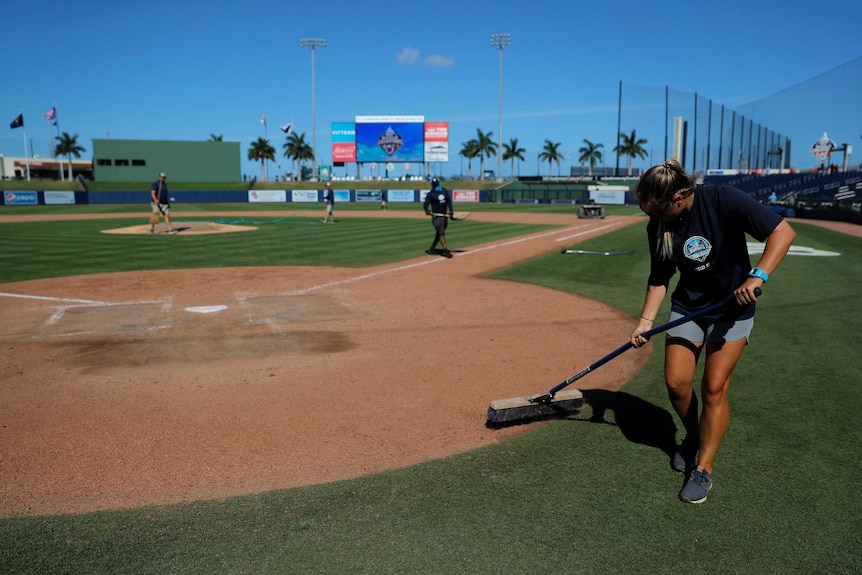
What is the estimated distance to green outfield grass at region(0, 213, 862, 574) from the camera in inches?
115

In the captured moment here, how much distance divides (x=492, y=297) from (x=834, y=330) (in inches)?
193

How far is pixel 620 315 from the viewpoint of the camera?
880 centimetres

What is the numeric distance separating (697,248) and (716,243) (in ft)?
0.35

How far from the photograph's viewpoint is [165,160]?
78.2 meters

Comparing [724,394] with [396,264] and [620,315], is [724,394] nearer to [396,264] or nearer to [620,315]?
[620,315]

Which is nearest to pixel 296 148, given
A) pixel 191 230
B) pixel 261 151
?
pixel 261 151

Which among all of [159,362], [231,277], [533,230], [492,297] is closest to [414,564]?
[159,362]

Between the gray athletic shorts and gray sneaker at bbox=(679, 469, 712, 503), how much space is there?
808mm

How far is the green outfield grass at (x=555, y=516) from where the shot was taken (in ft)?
9.56

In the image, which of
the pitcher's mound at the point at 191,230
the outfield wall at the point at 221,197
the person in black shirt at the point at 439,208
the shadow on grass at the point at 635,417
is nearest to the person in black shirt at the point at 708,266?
the shadow on grass at the point at 635,417

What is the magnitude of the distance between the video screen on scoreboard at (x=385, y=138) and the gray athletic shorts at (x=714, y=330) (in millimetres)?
71711

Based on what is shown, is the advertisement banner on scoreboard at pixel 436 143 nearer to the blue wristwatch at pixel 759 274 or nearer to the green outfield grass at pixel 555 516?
the green outfield grass at pixel 555 516

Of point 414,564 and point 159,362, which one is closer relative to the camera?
point 414,564

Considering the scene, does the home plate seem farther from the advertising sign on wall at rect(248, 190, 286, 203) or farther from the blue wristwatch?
the advertising sign on wall at rect(248, 190, 286, 203)
